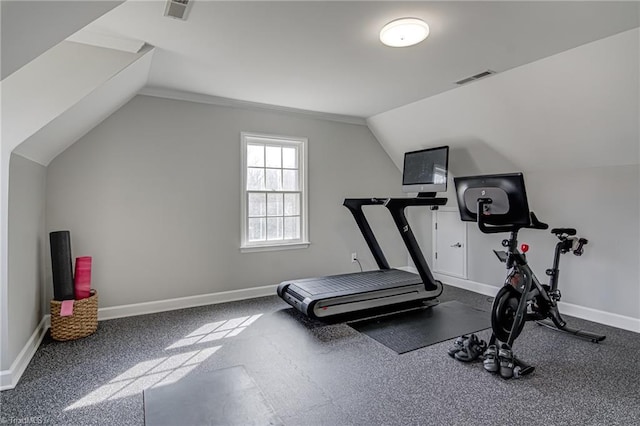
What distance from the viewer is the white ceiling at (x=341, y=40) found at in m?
2.22

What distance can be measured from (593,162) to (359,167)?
2.78m

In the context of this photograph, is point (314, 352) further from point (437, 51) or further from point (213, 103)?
point (213, 103)

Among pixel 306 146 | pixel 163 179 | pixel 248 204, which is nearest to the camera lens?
pixel 163 179

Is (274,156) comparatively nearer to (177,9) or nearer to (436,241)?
(177,9)

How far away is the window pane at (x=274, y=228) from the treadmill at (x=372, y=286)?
0.83 m

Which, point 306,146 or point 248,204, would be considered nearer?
point 248,204

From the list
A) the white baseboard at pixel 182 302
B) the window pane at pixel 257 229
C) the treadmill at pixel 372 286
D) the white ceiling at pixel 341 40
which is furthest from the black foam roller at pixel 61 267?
the treadmill at pixel 372 286

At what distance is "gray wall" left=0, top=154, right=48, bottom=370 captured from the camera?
2352 millimetres

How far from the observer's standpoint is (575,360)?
8.84ft

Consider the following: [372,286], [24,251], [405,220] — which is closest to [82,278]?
[24,251]

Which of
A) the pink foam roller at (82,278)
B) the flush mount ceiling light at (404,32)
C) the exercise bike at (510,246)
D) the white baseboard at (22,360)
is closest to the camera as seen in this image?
the white baseboard at (22,360)

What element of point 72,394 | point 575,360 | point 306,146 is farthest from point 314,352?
point 306,146

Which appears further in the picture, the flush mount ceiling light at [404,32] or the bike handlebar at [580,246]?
the bike handlebar at [580,246]

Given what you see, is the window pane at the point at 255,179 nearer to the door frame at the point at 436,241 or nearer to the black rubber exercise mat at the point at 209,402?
the black rubber exercise mat at the point at 209,402
